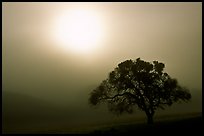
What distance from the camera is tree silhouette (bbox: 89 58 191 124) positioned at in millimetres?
63125

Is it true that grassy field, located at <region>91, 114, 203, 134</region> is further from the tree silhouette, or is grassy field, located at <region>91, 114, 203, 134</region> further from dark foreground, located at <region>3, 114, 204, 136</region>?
the tree silhouette

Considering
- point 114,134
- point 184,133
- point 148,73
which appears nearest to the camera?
point 184,133

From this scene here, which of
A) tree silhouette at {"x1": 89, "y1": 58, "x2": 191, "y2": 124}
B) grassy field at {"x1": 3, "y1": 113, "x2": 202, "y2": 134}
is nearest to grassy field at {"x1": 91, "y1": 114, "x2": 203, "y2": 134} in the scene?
grassy field at {"x1": 3, "y1": 113, "x2": 202, "y2": 134}

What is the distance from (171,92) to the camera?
64.6 m

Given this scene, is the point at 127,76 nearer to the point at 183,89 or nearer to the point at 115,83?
the point at 115,83

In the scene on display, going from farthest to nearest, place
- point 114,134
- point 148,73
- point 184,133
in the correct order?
point 148,73, point 114,134, point 184,133

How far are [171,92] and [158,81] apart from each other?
3377 mm

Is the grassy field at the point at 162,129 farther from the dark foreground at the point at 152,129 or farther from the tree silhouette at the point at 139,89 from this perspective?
the tree silhouette at the point at 139,89

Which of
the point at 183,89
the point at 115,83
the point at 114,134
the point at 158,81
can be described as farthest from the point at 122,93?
the point at 114,134

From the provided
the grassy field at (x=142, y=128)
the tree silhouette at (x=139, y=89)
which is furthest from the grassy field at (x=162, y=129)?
the tree silhouette at (x=139, y=89)

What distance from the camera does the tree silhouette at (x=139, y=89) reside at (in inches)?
2485

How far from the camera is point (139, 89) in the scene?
6372cm

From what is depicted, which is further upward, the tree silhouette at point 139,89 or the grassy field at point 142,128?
the tree silhouette at point 139,89

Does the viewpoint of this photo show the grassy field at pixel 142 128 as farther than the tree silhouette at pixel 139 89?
No
